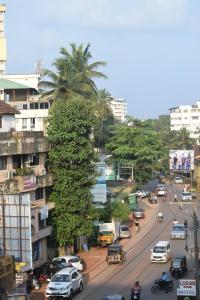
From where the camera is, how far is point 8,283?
30.5 m

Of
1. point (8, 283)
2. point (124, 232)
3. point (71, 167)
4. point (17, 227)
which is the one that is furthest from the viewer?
point (124, 232)

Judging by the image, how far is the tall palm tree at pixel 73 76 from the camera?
6644cm

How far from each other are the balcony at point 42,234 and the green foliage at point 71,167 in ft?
3.12

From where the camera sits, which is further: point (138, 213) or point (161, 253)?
point (138, 213)

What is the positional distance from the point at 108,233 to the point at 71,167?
397 inches

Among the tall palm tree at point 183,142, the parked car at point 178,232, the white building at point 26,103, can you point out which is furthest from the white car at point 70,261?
the tall palm tree at point 183,142

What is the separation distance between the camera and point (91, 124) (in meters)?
50.6

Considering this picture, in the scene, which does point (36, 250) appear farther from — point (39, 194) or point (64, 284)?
point (64, 284)

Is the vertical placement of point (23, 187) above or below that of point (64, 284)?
above

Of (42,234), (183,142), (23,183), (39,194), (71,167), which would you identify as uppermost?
(183,142)

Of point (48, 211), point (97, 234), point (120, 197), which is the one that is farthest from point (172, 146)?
point (48, 211)

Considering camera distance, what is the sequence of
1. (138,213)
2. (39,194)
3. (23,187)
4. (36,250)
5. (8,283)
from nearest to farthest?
(8,283) → (23,187) → (36,250) → (39,194) → (138,213)

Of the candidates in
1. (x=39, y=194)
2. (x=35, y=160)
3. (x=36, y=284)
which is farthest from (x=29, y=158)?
(x=36, y=284)

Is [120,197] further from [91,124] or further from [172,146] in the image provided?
[172,146]
